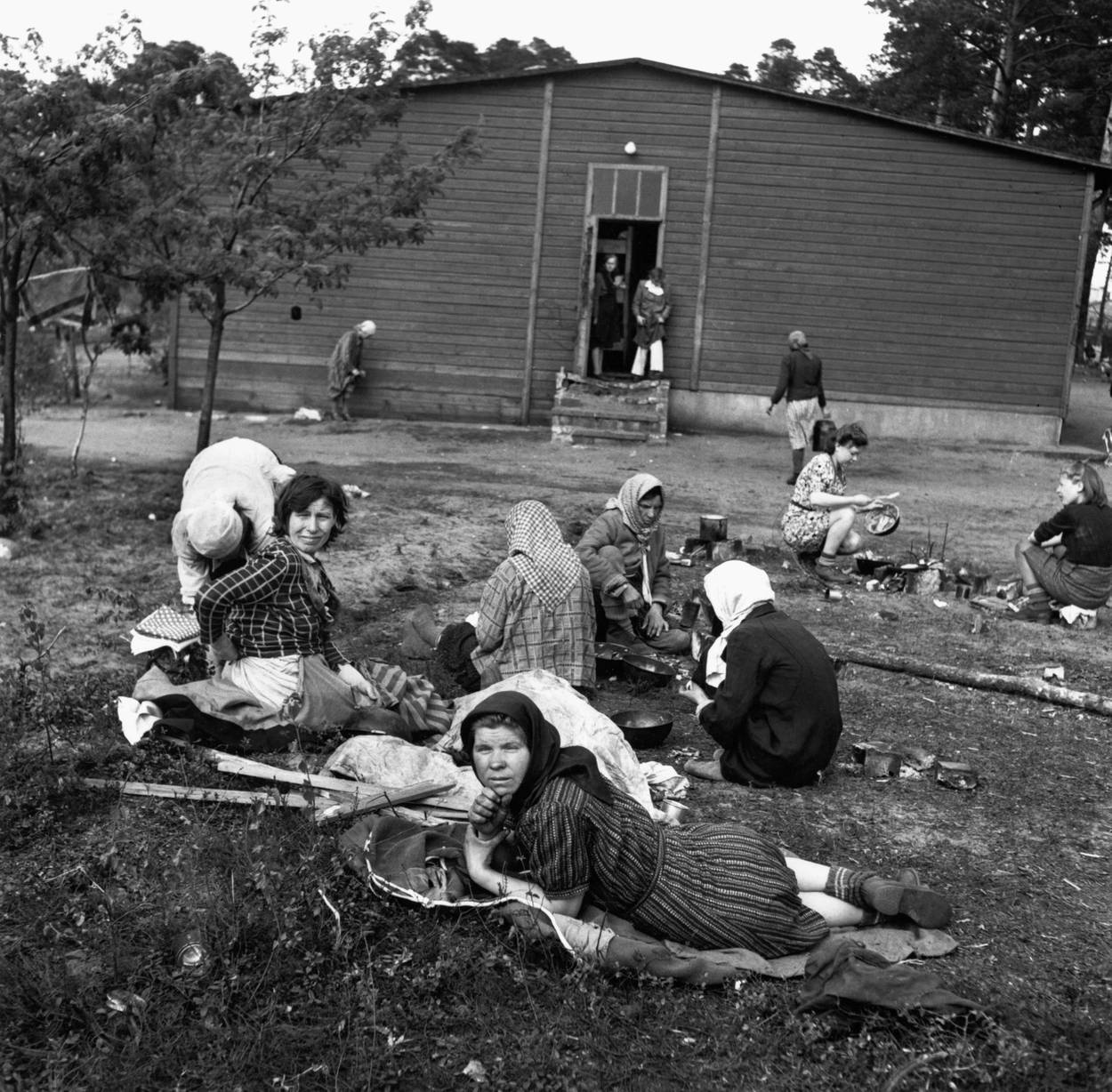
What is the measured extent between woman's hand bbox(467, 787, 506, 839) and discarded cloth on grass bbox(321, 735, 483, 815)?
0.91 meters

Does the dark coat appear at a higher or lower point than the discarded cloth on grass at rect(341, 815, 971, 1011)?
higher

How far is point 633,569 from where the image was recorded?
8094 millimetres

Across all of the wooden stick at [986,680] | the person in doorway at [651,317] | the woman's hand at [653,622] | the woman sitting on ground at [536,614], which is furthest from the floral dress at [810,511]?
the person in doorway at [651,317]

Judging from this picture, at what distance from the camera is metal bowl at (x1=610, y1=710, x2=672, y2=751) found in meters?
6.23

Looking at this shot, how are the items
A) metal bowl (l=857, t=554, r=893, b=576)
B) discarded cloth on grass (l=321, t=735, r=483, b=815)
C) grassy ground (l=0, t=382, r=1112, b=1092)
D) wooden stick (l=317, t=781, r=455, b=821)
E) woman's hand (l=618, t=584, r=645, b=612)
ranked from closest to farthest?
1. grassy ground (l=0, t=382, r=1112, b=1092)
2. wooden stick (l=317, t=781, r=455, b=821)
3. discarded cloth on grass (l=321, t=735, r=483, b=815)
4. woman's hand (l=618, t=584, r=645, b=612)
5. metal bowl (l=857, t=554, r=893, b=576)

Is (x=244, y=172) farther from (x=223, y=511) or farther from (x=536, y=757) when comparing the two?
(x=536, y=757)

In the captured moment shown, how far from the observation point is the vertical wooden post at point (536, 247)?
19.6 m

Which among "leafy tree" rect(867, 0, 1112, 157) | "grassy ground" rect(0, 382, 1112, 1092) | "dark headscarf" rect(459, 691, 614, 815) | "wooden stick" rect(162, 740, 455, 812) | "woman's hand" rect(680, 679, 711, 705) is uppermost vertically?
"leafy tree" rect(867, 0, 1112, 157)

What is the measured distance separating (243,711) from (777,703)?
89.5 inches

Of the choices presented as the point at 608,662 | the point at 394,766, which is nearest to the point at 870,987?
the point at 394,766

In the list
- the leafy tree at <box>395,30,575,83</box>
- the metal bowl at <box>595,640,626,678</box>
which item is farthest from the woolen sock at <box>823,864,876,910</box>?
the leafy tree at <box>395,30,575,83</box>

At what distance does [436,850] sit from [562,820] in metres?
0.69

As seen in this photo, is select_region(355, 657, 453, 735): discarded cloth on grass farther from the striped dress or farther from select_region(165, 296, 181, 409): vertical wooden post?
select_region(165, 296, 181, 409): vertical wooden post

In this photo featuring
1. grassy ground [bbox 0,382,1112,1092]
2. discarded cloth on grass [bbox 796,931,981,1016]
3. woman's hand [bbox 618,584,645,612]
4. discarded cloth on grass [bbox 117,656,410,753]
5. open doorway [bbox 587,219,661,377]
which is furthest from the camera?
open doorway [bbox 587,219,661,377]
